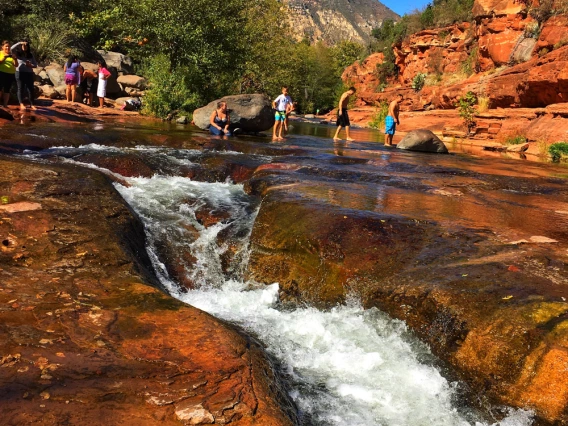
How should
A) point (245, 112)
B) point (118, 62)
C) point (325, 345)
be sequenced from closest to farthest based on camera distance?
point (325, 345), point (245, 112), point (118, 62)

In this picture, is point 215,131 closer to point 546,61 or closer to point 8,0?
point 8,0

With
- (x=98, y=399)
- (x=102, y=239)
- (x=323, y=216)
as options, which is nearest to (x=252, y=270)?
(x=323, y=216)

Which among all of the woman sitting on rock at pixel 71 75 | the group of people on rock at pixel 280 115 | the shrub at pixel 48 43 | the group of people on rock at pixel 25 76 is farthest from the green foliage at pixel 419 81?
the woman sitting on rock at pixel 71 75

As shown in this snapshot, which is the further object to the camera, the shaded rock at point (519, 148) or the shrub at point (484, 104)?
the shrub at point (484, 104)

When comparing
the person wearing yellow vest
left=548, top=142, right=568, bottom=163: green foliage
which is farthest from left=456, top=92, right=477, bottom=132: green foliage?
the person wearing yellow vest

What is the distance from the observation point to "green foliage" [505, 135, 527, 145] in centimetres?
1944

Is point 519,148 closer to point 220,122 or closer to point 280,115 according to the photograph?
point 280,115

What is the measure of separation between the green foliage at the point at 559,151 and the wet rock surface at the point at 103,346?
16018 mm

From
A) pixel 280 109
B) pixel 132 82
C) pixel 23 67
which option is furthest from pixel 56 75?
pixel 280 109

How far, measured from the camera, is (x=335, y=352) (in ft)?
11.6

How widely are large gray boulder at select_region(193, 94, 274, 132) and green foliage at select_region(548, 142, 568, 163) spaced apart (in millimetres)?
9869

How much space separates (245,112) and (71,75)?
599 cm

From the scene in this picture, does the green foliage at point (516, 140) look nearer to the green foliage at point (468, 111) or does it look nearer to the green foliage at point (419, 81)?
the green foliage at point (468, 111)

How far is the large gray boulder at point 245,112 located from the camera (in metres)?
15.3
